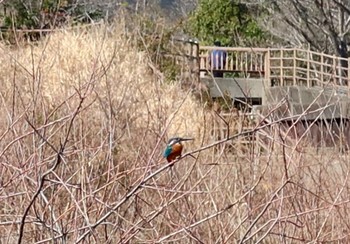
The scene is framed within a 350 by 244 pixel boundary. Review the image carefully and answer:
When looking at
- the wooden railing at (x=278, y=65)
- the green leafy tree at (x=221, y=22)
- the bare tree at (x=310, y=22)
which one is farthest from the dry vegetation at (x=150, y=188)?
the green leafy tree at (x=221, y=22)

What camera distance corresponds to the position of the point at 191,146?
7.13 meters

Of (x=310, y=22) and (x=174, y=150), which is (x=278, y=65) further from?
(x=174, y=150)

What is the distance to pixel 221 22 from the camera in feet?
80.5

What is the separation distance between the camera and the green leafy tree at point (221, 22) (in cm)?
2411

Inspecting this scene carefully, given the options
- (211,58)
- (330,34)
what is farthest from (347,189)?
(330,34)

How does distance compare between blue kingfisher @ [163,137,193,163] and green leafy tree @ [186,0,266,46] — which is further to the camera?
green leafy tree @ [186,0,266,46]

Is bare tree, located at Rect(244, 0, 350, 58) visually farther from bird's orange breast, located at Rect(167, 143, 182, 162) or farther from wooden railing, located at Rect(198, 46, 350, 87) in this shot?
bird's orange breast, located at Rect(167, 143, 182, 162)

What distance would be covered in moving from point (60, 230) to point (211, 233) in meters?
0.98

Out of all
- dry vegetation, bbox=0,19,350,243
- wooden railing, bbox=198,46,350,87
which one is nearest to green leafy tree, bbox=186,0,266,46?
wooden railing, bbox=198,46,350,87

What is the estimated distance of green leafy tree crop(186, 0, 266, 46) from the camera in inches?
949

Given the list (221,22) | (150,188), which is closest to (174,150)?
(150,188)

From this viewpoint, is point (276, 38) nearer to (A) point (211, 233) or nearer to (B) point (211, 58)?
(B) point (211, 58)

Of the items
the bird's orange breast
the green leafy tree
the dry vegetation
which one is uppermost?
the bird's orange breast

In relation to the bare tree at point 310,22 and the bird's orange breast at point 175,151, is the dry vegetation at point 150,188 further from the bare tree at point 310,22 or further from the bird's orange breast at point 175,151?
the bare tree at point 310,22
